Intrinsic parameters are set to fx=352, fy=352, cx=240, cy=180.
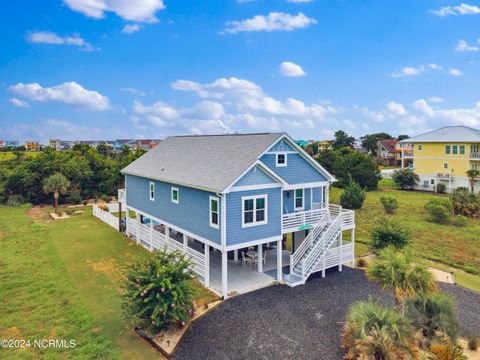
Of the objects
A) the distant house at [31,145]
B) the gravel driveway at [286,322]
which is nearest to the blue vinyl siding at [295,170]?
the gravel driveway at [286,322]

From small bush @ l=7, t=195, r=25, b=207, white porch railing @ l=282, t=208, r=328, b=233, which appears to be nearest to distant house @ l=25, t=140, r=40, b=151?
small bush @ l=7, t=195, r=25, b=207

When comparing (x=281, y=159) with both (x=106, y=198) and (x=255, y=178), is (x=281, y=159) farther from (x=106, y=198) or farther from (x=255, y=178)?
(x=106, y=198)

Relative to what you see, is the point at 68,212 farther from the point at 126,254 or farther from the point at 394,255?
the point at 394,255

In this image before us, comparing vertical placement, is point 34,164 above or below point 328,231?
above

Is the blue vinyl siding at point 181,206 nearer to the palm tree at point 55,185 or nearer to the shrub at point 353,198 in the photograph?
the palm tree at point 55,185

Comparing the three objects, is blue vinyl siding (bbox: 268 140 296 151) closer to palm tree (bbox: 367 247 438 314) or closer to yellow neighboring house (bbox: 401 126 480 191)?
palm tree (bbox: 367 247 438 314)

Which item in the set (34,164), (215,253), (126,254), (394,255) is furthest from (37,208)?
(394,255)

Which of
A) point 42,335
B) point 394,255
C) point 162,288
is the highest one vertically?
point 394,255
